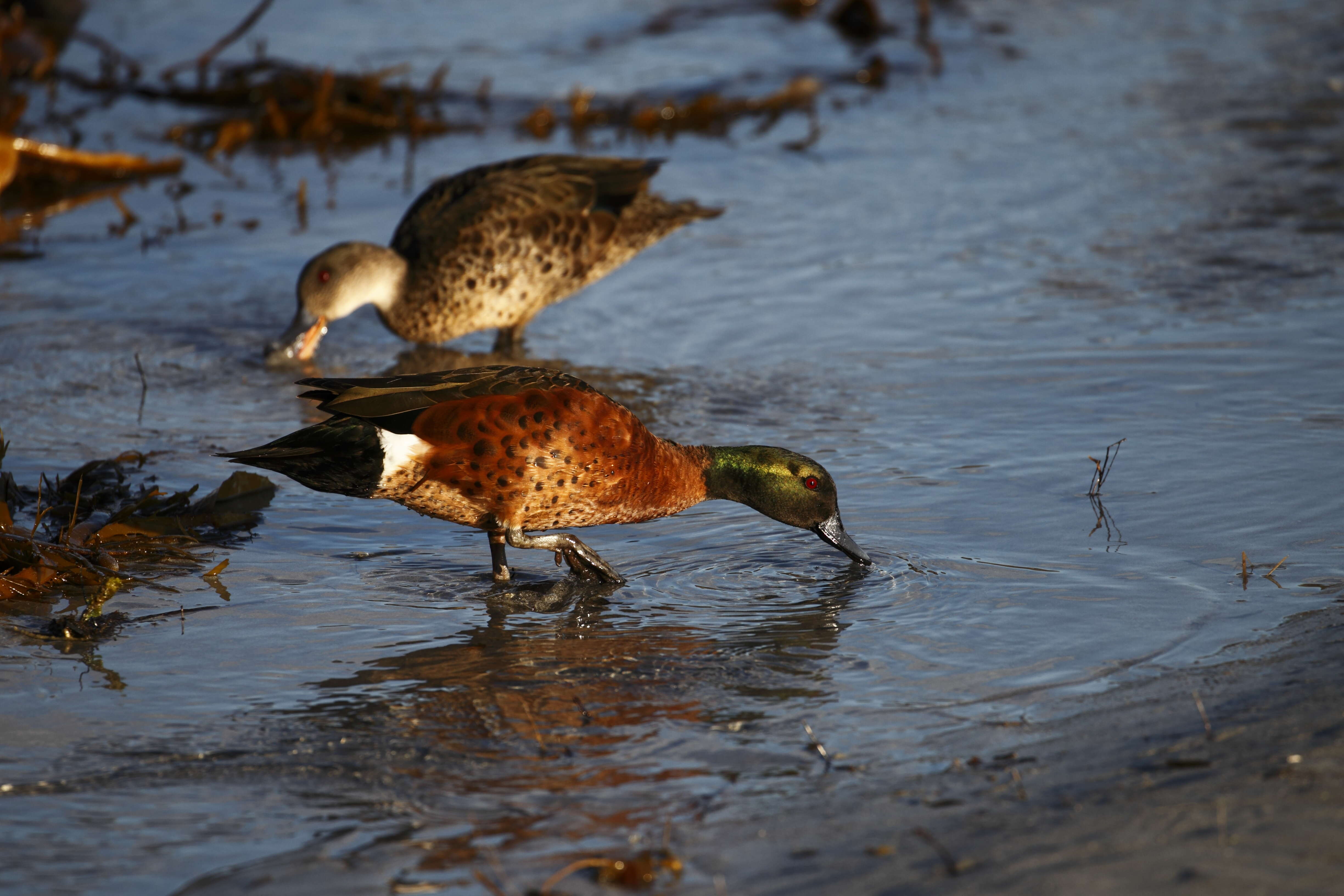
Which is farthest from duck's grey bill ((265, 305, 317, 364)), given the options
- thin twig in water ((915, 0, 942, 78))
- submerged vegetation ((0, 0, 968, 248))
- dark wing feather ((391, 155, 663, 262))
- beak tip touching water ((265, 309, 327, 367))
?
thin twig in water ((915, 0, 942, 78))

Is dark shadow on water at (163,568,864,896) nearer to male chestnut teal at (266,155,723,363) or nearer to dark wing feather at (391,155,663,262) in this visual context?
male chestnut teal at (266,155,723,363)

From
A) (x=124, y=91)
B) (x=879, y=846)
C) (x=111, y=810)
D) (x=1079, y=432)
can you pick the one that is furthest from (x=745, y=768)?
(x=124, y=91)

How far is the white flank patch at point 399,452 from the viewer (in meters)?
4.48

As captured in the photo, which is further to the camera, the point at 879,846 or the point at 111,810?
the point at 111,810

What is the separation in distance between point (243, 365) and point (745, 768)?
14.9 feet

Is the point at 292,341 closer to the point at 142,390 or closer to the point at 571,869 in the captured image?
the point at 142,390

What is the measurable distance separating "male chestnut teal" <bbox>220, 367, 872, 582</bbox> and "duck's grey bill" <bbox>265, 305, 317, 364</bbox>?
255 centimetres

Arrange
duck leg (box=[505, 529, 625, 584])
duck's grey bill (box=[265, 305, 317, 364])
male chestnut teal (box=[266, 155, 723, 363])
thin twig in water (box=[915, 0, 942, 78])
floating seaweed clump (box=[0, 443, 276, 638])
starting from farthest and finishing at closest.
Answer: thin twig in water (box=[915, 0, 942, 78])
male chestnut teal (box=[266, 155, 723, 363])
duck's grey bill (box=[265, 305, 317, 364])
duck leg (box=[505, 529, 625, 584])
floating seaweed clump (box=[0, 443, 276, 638])

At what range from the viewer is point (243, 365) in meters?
7.10

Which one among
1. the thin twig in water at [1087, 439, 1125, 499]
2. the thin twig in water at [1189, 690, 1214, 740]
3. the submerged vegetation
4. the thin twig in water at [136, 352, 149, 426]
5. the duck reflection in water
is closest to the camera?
the thin twig in water at [1189, 690, 1214, 740]

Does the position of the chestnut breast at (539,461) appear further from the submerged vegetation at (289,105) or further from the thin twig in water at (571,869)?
the submerged vegetation at (289,105)

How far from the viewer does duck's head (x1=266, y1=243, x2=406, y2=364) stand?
716 cm

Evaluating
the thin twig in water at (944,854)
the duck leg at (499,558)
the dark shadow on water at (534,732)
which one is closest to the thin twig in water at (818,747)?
the dark shadow on water at (534,732)

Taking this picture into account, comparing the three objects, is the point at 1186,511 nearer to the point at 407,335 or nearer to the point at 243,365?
the point at 407,335
